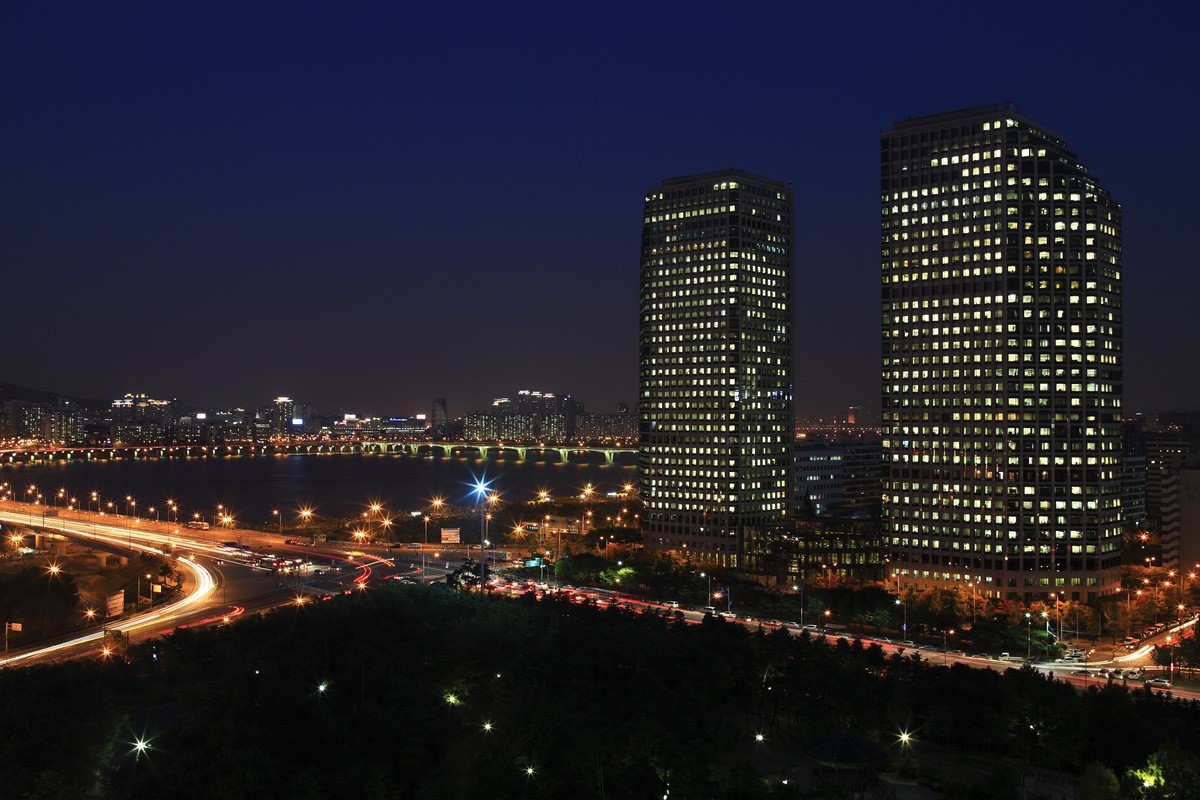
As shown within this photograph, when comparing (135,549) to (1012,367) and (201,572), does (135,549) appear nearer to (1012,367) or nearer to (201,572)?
(201,572)

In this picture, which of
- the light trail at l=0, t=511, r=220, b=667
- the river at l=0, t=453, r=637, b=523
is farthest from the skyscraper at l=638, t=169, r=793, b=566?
the river at l=0, t=453, r=637, b=523

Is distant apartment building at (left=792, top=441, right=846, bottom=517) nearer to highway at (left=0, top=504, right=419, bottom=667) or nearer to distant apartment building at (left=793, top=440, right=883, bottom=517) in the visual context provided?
distant apartment building at (left=793, top=440, right=883, bottom=517)

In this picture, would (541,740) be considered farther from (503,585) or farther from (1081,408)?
(1081,408)

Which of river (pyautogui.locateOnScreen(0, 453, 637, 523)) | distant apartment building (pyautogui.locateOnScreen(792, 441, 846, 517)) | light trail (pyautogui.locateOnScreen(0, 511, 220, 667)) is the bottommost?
light trail (pyautogui.locateOnScreen(0, 511, 220, 667))

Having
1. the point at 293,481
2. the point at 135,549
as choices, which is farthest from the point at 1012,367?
the point at 293,481

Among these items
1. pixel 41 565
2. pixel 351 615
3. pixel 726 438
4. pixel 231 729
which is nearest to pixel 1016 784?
pixel 231 729

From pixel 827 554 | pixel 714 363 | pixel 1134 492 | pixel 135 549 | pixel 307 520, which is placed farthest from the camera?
pixel 307 520

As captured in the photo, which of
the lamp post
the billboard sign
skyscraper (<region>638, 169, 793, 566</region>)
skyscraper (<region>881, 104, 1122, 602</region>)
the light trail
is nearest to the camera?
the light trail
